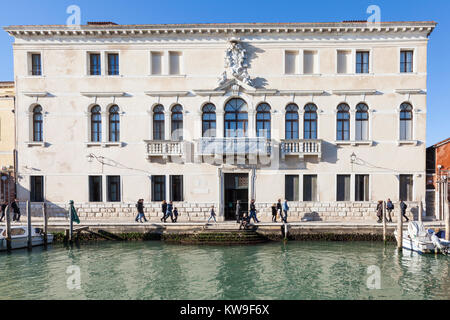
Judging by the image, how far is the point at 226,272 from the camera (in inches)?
356

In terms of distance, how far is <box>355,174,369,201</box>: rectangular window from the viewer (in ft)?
47.8

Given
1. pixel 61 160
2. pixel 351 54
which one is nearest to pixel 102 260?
pixel 61 160

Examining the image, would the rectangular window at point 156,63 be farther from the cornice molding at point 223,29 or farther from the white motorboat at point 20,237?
the white motorboat at point 20,237

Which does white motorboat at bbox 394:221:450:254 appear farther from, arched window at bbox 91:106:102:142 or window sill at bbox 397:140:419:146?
arched window at bbox 91:106:102:142

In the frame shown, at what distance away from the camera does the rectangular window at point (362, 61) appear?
1447cm

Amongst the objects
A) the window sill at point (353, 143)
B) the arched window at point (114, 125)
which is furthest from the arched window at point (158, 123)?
the window sill at point (353, 143)

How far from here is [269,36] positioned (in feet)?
47.4

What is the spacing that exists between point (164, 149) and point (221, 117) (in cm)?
337

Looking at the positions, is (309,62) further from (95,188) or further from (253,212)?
(95,188)

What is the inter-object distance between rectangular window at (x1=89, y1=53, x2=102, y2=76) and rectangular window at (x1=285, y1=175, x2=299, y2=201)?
11.5 m

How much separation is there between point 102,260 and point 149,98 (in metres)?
8.17

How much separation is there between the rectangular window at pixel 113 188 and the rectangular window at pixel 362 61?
1387 centimetres

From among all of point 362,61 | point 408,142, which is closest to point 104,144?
point 362,61

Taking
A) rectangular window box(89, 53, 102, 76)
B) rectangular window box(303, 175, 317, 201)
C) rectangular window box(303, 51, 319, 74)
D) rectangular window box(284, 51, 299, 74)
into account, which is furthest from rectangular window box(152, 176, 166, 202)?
rectangular window box(303, 51, 319, 74)
